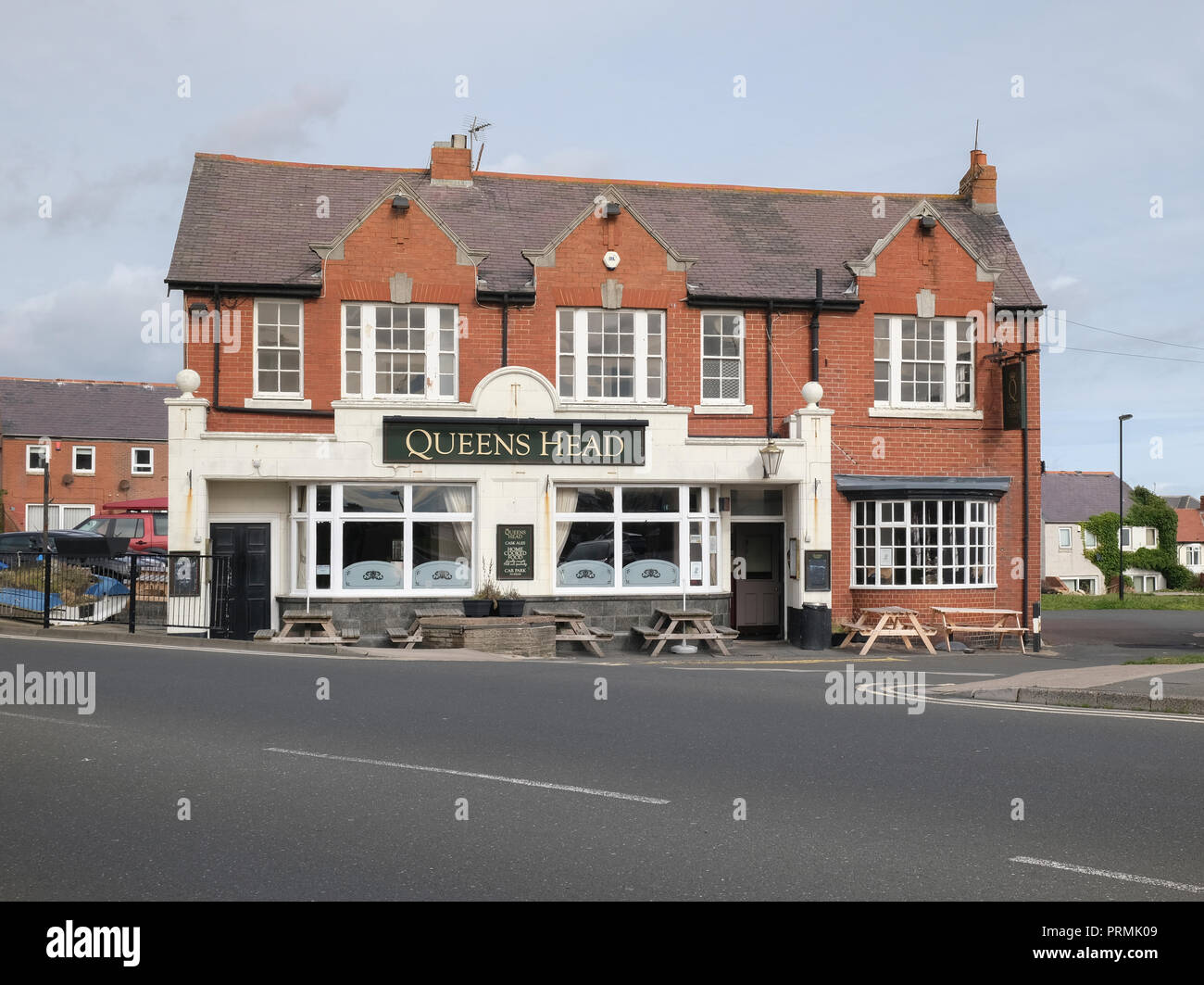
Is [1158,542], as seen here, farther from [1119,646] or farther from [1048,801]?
[1048,801]

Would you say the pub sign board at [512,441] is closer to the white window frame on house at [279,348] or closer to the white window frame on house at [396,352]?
the white window frame on house at [396,352]

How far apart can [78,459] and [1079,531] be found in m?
58.0

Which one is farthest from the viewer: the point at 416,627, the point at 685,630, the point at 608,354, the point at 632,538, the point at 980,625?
the point at 980,625

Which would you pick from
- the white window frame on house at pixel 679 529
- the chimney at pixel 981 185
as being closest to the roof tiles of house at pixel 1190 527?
the chimney at pixel 981 185

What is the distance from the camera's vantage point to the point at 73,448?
52.2 meters

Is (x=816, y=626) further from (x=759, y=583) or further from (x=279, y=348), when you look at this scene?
(x=279, y=348)

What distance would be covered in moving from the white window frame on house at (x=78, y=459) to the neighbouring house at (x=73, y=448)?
42 mm

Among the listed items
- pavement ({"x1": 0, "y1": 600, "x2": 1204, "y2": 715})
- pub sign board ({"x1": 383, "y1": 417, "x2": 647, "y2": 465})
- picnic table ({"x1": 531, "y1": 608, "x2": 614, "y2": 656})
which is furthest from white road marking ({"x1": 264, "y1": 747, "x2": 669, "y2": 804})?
pub sign board ({"x1": 383, "y1": 417, "x2": 647, "y2": 465})

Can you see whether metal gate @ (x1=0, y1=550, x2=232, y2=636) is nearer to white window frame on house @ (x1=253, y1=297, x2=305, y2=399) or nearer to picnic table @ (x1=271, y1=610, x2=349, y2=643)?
picnic table @ (x1=271, y1=610, x2=349, y2=643)

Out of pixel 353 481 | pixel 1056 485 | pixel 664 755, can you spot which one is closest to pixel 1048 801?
pixel 664 755

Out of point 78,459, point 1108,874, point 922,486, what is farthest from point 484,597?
point 78,459

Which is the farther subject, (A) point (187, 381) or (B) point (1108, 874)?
(A) point (187, 381)

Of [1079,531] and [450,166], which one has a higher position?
[450,166]

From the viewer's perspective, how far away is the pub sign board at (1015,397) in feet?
69.2
